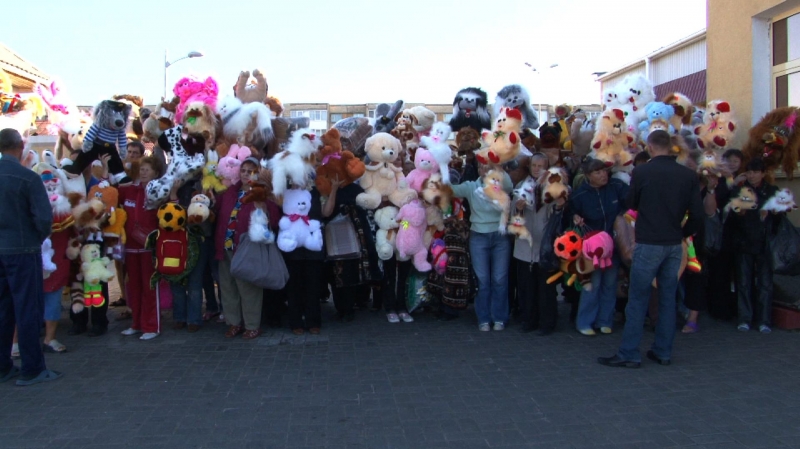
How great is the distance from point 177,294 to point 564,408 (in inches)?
176

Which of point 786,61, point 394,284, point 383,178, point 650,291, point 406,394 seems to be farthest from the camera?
point 786,61

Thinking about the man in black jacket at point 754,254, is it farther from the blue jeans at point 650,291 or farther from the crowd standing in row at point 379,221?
the blue jeans at point 650,291

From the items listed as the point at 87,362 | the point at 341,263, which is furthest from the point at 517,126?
the point at 87,362

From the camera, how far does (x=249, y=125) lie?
6715 millimetres

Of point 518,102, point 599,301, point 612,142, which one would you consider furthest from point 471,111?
point 599,301

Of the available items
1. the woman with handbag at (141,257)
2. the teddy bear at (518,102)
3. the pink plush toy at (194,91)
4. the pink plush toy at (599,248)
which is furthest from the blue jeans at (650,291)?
the pink plush toy at (194,91)

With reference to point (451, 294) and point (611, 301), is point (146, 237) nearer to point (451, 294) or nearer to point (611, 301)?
point (451, 294)

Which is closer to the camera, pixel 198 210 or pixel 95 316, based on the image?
pixel 198 210

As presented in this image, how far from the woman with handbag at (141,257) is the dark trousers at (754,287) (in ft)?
21.8

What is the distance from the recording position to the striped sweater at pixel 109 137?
21.8ft

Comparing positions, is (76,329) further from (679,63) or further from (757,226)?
(679,63)

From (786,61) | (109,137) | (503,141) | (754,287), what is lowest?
(754,287)

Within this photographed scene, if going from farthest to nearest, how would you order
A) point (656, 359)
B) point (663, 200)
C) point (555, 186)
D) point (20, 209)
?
point (555, 186) → point (656, 359) → point (663, 200) → point (20, 209)

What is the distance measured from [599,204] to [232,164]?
4.01 metres
